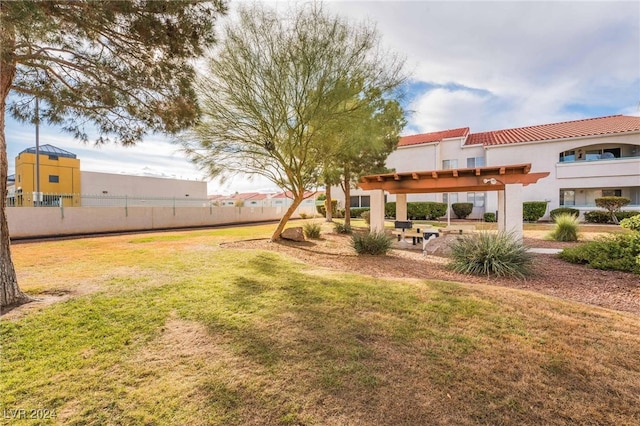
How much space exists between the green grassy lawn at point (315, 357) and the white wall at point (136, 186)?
2917 cm

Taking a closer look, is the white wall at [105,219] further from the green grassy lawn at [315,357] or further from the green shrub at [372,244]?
the green shrub at [372,244]

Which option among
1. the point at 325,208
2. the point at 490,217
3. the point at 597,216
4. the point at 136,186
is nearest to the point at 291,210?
the point at 325,208

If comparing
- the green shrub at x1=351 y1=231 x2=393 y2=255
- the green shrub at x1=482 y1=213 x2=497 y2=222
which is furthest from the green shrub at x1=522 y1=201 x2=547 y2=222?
the green shrub at x1=351 y1=231 x2=393 y2=255

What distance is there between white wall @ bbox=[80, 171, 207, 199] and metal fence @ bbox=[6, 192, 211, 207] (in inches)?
475

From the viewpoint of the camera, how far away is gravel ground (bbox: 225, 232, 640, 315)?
6121 millimetres

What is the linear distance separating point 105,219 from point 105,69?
51.4 ft

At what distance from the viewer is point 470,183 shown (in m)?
11.5

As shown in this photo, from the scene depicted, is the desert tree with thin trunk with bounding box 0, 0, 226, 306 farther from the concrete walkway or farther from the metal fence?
the concrete walkway

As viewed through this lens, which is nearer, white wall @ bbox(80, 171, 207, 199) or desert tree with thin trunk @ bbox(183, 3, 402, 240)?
desert tree with thin trunk @ bbox(183, 3, 402, 240)

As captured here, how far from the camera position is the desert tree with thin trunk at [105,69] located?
4309 millimetres

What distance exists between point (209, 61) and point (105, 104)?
4.69m

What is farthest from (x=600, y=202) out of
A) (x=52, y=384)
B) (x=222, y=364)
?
(x=52, y=384)

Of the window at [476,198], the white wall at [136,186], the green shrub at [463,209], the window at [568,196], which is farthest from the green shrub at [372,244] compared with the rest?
the white wall at [136,186]

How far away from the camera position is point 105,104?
5.67 m
